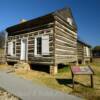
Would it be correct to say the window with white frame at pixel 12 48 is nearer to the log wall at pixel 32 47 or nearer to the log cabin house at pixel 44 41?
the log cabin house at pixel 44 41

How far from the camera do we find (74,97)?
6.33 m

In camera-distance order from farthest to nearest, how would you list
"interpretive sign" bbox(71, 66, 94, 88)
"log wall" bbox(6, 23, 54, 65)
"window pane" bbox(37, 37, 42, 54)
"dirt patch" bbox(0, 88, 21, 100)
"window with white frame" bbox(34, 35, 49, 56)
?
"window pane" bbox(37, 37, 42, 54), "window with white frame" bbox(34, 35, 49, 56), "log wall" bbox(6, 23, 54, 65), "interpretive sign" bbox(71, 66, 94, 88), "dirt patch" bbox(0, 88, 21, 100)

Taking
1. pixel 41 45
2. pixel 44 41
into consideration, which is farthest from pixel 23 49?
pixel 44 41

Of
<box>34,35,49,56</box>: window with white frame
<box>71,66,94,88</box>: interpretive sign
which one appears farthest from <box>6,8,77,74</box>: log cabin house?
<box>71,66,94,88</box>: interpretive sign

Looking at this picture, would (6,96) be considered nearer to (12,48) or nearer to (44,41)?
(44,41)

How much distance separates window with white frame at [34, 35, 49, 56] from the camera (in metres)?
13.5

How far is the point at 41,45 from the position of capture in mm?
14133

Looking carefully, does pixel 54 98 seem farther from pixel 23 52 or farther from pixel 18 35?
pixel 18 35

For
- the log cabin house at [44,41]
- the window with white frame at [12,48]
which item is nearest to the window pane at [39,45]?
the log cabin house at [44,41]

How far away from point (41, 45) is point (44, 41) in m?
0.67

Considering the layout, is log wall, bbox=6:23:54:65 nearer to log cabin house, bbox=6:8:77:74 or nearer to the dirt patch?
log cabin house, bbox=6:8:77:74

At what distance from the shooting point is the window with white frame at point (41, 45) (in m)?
13.5

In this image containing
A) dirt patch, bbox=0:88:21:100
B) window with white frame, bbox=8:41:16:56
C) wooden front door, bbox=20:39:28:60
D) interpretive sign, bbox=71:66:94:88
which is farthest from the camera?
window with white frame, bbox=8:41:16:56

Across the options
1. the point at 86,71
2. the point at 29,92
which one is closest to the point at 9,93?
the point at 29,92
